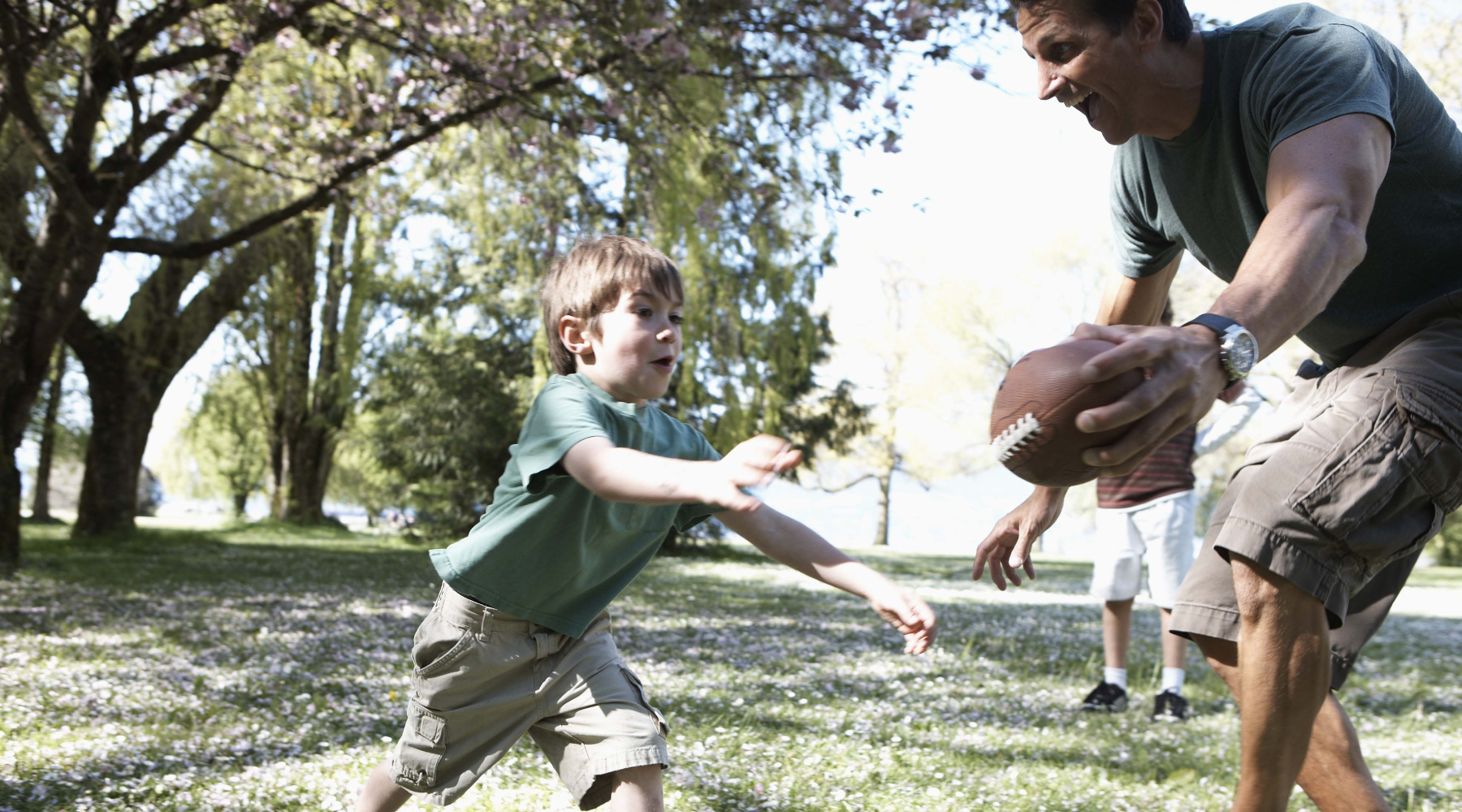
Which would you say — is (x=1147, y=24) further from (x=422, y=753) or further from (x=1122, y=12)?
(x=422, y=753)

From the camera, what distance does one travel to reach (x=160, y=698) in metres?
4.94

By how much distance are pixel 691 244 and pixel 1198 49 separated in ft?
38.8

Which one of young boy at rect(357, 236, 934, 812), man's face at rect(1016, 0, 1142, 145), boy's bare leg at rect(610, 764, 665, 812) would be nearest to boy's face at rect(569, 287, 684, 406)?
young boy at rect(357, 236, 934, 812)

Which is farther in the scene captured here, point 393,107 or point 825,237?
point 825,237

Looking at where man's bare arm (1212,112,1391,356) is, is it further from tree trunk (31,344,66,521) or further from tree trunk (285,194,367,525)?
tree trunk (31,344,66,521)

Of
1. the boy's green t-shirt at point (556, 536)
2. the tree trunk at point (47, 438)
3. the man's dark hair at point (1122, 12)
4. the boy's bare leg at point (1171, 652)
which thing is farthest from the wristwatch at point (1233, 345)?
the tree trunk at point (47, 438)

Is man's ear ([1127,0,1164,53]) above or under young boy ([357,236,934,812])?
above

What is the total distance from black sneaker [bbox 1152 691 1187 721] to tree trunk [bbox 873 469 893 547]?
117 feet

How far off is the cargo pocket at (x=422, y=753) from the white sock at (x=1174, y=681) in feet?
13.8

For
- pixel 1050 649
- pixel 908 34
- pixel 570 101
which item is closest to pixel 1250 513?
pixel 1050 649

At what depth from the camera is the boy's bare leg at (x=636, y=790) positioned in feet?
8.12

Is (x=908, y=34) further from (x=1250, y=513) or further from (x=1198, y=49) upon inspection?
(x=1250, y=513)

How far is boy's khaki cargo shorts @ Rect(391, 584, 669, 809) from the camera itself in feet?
8.36

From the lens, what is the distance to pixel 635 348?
8.59 ft
